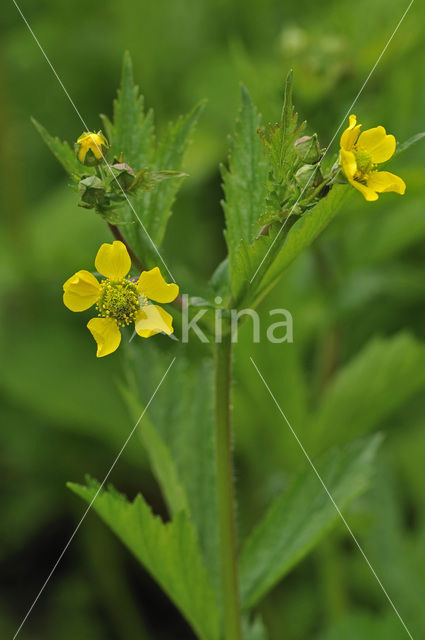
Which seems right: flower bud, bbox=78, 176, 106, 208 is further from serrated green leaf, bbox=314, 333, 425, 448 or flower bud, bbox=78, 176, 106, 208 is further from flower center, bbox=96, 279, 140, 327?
serrated green leaf, bbox=314, 333, 425, 448

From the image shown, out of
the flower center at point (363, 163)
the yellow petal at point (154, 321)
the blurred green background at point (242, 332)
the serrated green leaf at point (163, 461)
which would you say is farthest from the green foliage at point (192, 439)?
the flower center at point (363, 163)

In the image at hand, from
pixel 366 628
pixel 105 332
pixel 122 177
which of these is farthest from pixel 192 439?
pixel 366 628

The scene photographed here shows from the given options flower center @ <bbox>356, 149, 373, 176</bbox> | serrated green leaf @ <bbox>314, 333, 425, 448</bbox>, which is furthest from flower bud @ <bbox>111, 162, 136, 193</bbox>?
serrated green leaf @ <bbox>314, 333, 425, 448</bbox>

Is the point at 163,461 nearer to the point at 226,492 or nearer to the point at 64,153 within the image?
the point at 226,492

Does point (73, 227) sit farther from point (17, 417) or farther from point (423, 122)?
point (423, 122)

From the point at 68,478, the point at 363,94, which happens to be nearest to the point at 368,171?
the point at 363,94

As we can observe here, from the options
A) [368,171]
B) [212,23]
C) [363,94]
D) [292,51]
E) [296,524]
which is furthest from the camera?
[212,23]

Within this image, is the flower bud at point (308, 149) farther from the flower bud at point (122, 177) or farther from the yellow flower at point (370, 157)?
the flower bud at point (122, 177)
